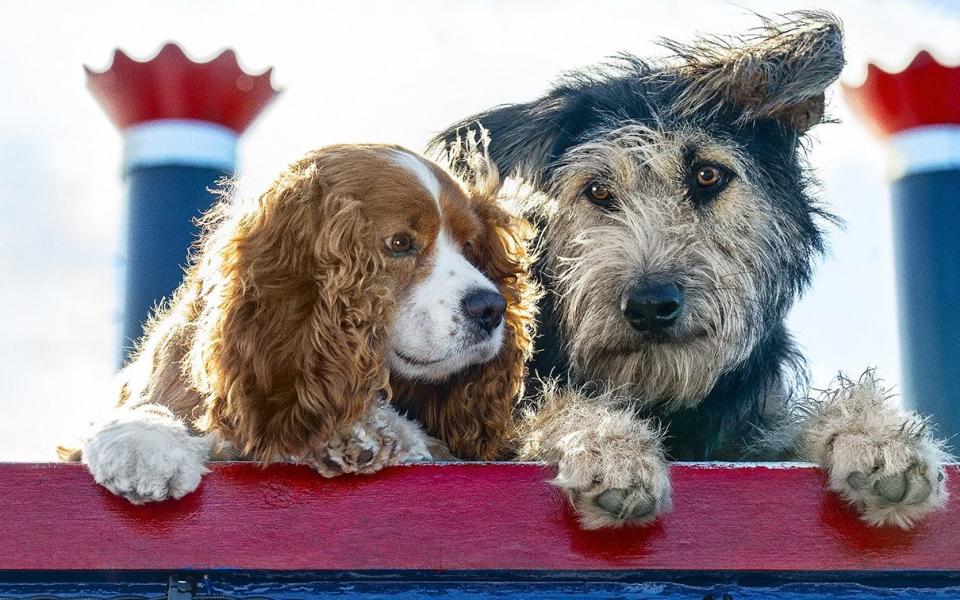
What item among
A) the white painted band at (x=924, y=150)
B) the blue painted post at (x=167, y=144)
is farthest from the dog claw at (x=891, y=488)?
the blue painted post at (x=167, y=144)

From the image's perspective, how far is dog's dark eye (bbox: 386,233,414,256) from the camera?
245 centimetres

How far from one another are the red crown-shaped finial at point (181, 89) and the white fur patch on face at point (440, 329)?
4.93ft

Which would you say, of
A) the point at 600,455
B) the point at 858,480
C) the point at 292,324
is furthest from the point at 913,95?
the point at 292,324

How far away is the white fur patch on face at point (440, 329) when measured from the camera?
2.36m

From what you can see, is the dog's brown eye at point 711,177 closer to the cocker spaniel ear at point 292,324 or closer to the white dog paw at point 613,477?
the white dog paw at point 613,477

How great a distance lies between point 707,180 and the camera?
9.18ft

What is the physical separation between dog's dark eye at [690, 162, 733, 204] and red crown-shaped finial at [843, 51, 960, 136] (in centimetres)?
140

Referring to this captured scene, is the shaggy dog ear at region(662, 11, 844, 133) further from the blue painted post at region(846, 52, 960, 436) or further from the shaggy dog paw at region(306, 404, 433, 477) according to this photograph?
the shaggy dog paw at region(306, 404, 433, 477)

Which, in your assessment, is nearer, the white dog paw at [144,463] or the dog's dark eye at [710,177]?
the white dog paw at [144,463]

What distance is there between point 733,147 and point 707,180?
0.37ft

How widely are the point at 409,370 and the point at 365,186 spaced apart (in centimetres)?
42

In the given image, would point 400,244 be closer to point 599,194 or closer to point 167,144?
point 599,194

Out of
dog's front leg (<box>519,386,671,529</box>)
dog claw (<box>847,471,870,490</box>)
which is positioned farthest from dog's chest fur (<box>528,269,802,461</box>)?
dog claw (<box>847,471,870,490</box>)

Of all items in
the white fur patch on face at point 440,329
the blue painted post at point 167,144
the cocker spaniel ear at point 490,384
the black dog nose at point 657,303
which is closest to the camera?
the white fur patch on face at point 440,329
